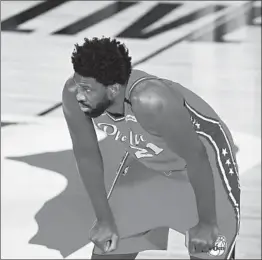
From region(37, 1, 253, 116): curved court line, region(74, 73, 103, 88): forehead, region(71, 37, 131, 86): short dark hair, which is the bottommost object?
region(37, 1, 253, 116): curved court line

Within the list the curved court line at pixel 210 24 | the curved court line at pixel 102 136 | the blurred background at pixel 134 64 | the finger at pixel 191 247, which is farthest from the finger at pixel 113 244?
the curved court line at pixel 210 24

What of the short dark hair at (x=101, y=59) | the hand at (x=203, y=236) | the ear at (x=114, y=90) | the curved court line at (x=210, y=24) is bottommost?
the curved court line at (x=210, y=24)

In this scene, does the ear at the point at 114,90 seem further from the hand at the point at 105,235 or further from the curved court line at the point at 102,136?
the curved court line at the point at 102,136

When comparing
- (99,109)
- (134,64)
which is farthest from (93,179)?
(134,64)

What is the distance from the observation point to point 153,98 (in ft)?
4.22

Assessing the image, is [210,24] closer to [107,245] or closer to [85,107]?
[107,245]

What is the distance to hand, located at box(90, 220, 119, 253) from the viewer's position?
57.9 inches

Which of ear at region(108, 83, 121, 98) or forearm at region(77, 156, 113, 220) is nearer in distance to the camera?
ear at region(108, 83, 121, 98)

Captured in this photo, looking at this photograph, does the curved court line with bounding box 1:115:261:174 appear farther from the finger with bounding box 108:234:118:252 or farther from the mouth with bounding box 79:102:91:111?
the mouth with bounding box 79:102:91:111

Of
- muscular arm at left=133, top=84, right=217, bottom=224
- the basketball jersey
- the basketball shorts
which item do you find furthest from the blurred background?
muscular arm at left=133, top=84, right=217, bottom=224

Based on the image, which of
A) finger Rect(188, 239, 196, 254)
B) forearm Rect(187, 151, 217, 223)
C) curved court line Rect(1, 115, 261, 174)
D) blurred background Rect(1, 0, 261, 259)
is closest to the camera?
forearm Rect(187, 151, 217, 223)

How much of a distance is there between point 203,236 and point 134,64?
3.11 m

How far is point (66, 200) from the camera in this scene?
10.1 ft

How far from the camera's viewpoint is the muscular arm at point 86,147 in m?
1.39
